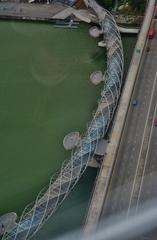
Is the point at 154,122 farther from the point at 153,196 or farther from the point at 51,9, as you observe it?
the point at 51,9

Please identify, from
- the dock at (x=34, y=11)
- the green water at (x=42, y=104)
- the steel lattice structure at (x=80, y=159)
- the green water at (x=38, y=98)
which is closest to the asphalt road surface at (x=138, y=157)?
the steel lattice structure at (x=80, y=159)

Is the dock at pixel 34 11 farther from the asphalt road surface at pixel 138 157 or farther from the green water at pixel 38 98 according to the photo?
the asphalt road surface at pixel 138 157

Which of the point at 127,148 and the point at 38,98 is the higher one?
the point at 38,98

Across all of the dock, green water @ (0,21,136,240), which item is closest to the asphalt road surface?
green water @ (0,21,136,240)

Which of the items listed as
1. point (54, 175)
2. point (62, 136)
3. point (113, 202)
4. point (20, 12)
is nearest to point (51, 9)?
point (20, 12)

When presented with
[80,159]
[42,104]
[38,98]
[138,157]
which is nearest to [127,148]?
[138,157]

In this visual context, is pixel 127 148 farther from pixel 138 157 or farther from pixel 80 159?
pixel 80 159
